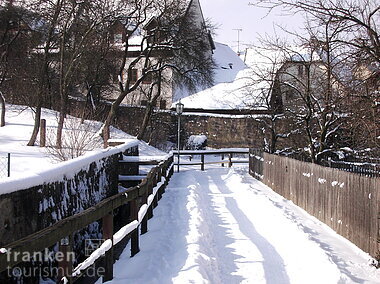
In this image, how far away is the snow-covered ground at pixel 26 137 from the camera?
14.6 m

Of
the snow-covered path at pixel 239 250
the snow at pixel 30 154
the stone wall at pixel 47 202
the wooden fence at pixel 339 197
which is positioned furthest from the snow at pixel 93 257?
the wooden fence at pixel 339 197

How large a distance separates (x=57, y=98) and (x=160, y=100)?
10.5 metres

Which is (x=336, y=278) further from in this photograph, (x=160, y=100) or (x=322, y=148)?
(x=160, y=100)

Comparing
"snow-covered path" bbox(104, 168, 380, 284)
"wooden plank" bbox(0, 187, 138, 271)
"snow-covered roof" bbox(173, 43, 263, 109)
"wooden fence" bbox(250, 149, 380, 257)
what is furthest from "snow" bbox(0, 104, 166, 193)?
"snow-covered roof" bbox(173, 43, 263, 109)

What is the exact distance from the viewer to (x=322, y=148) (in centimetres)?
1456

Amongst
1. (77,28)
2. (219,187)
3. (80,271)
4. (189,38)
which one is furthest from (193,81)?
(80,271)

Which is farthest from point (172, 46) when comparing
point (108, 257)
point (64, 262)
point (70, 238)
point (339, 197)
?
point (64, 262)

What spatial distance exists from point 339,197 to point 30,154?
12.8m

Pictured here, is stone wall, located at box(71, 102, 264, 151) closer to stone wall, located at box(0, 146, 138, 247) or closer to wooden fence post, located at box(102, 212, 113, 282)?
stone wall, located at box(0, 146, 138, 247)

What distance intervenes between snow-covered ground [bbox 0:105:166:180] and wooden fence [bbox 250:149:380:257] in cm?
488

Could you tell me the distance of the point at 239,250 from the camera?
6988 mm

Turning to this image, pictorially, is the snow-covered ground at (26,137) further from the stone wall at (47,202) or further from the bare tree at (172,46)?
the bare tree at (172,46)

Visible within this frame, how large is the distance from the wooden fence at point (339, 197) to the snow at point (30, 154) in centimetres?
457

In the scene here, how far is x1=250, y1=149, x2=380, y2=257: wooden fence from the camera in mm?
7266
